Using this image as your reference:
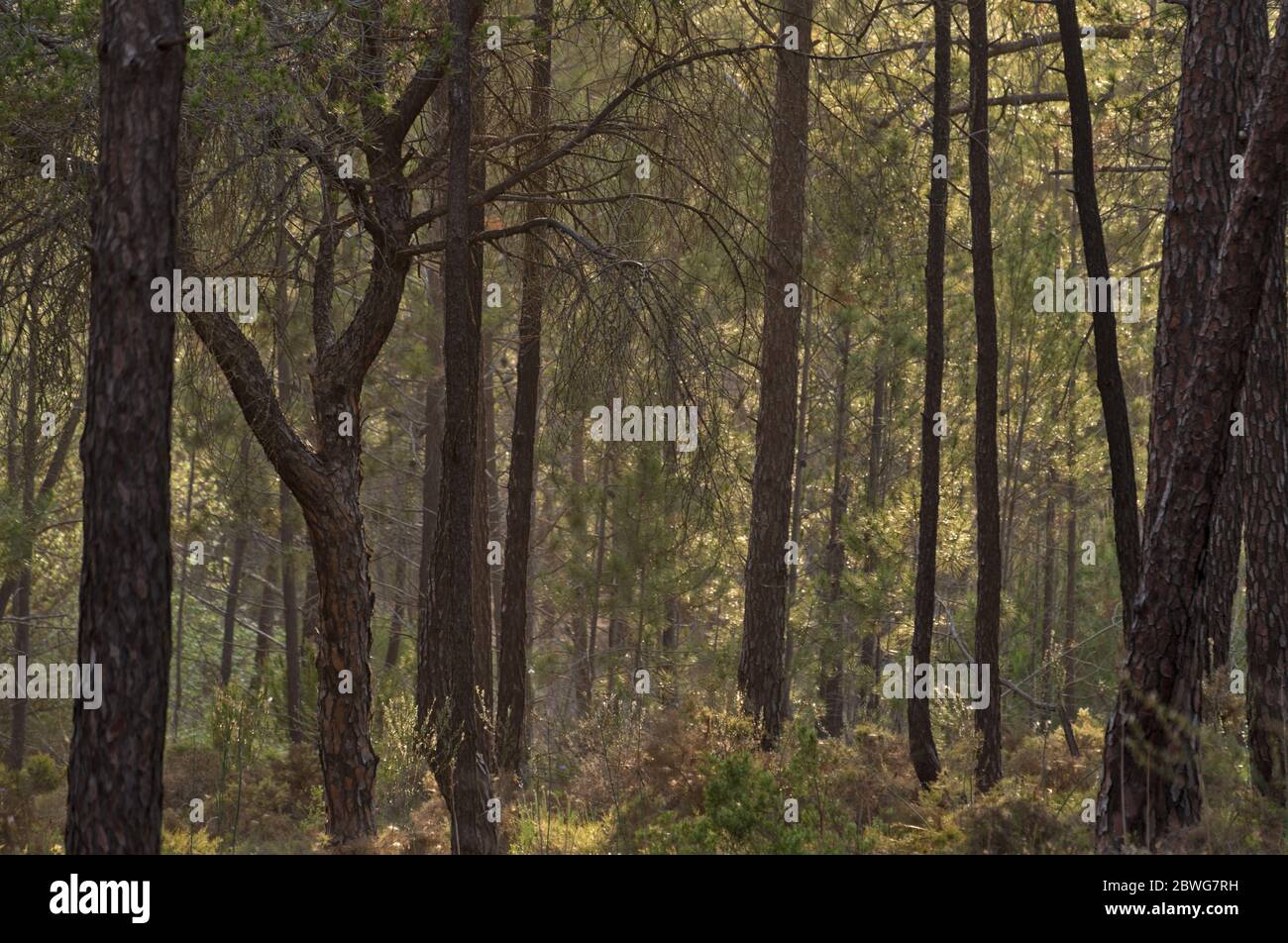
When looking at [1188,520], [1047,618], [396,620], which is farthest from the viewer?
[396,620]

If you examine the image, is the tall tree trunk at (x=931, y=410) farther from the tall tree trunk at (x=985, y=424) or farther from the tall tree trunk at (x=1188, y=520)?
the tall tree trunk at (x=1188, y=520)

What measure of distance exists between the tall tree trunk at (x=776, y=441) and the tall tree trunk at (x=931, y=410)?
1258 mm

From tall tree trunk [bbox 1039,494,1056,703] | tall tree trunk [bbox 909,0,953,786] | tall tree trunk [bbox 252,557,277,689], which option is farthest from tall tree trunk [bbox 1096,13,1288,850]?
tall tree trunk [bbox 252,557,277,689]

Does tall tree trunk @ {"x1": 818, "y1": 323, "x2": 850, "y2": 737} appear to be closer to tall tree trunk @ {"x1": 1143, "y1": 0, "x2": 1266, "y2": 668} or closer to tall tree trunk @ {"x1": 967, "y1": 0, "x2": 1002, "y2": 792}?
tall tree trunk @ {"x1": 967, "y1": 0, "x2": 1002, "y2": 792}

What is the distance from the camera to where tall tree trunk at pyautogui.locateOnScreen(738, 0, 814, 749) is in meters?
12.4

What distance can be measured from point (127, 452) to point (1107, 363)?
7168 millimetres

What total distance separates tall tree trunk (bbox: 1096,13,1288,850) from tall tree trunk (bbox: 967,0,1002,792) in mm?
5066

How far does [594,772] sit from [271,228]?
5806 mm

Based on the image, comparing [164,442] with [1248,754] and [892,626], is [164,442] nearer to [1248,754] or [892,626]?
[1248,754]

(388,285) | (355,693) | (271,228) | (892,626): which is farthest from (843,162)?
(892,626)

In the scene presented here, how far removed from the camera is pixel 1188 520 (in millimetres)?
6520

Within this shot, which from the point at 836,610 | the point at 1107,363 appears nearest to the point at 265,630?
the point at 836,610

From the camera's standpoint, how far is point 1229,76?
7840 millimetres

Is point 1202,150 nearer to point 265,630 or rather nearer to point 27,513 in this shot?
point 27,513
